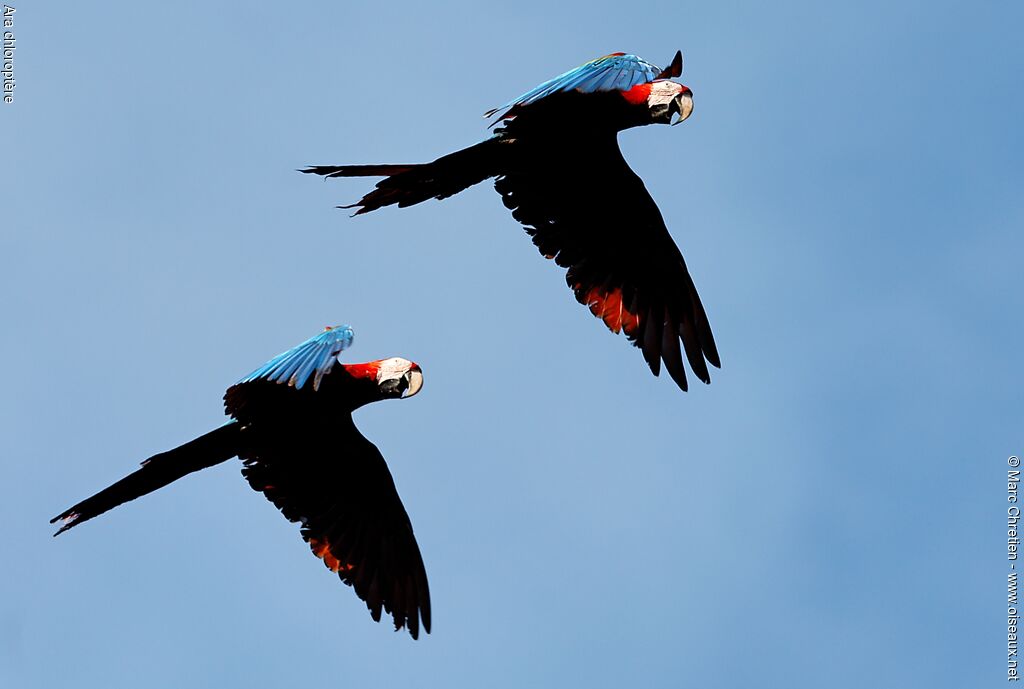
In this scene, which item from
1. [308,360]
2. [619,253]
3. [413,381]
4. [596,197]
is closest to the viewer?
[308,360]

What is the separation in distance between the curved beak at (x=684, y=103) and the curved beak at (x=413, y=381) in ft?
6.83

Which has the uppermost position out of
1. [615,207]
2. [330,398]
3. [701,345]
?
[615,207]

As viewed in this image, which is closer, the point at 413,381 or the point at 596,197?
the point at 413,381

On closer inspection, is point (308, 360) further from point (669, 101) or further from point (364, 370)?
point (669, 101)

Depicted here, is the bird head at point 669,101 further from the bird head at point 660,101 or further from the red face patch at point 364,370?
the red face patch at point 364,370

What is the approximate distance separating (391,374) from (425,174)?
45.2 inches

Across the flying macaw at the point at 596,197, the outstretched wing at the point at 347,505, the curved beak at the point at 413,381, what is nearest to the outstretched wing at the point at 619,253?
the flying macaw at the point at 596,197

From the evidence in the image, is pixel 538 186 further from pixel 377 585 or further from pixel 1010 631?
pixel 1010 631

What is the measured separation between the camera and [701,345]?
10.3m

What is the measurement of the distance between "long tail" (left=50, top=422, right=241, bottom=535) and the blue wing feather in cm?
76

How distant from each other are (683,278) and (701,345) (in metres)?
0.43

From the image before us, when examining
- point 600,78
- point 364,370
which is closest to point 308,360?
point 364,370

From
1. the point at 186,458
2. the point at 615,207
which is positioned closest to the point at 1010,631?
the point at 615,207

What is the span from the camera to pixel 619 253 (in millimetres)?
10422
